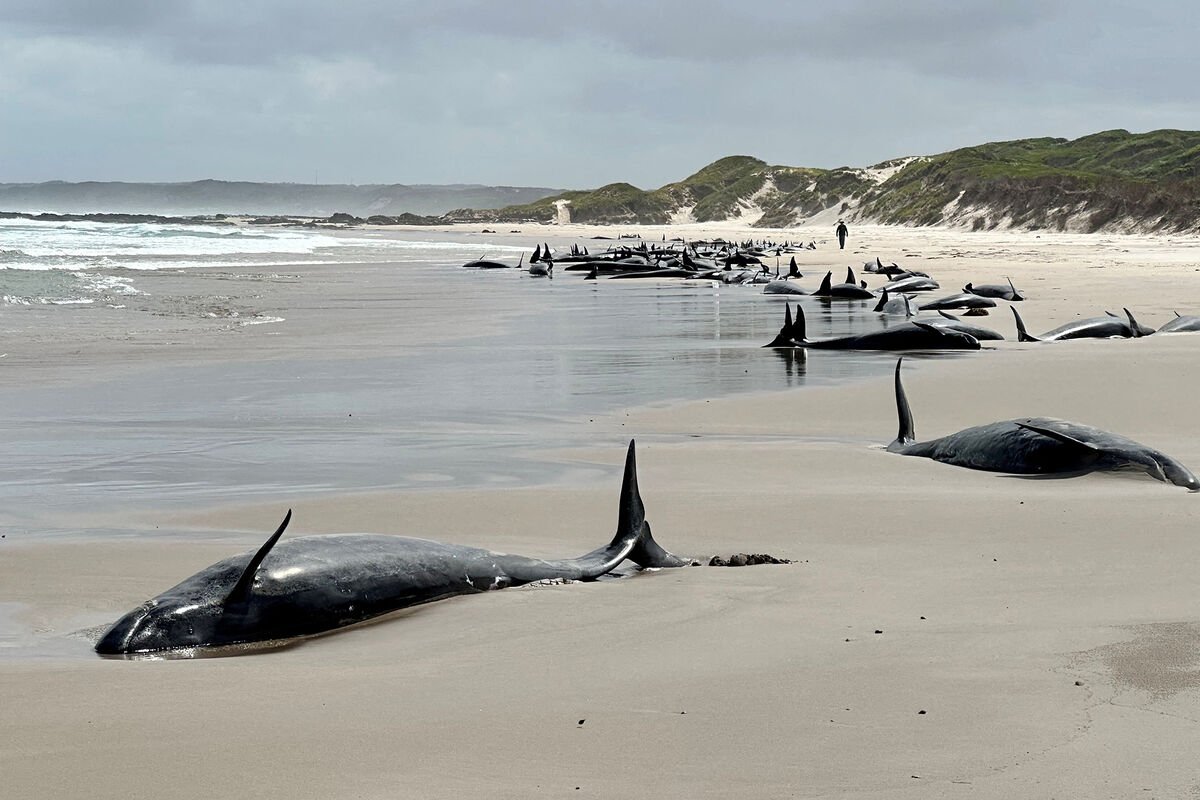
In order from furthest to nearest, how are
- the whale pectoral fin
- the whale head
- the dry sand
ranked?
1. the whale pectoral fin
2. the whale head
3. the dry sand

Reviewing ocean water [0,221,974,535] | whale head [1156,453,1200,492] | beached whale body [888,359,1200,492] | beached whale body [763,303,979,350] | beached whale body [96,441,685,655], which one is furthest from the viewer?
beached whale body [763,303,979,350]

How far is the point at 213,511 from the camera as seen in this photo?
6113mm

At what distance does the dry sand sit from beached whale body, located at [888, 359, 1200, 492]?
162 mm

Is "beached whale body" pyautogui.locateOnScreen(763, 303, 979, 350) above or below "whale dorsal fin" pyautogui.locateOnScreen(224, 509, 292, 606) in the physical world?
below

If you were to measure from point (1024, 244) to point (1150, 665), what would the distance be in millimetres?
44757

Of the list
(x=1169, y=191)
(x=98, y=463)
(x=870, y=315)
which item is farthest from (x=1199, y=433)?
(x=1169, y=191)

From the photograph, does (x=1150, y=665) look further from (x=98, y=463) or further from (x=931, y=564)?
(x=98, y=463)

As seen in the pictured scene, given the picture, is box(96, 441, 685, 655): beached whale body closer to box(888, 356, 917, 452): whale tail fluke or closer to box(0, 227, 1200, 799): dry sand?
box(0, 227, 1200, 799): dry sand

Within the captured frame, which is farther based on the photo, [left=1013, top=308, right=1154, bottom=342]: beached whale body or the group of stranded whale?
[left=1013, top=308, right=1154, bottom=342]: beached whale body

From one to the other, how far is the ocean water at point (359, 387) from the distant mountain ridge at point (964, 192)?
115ft

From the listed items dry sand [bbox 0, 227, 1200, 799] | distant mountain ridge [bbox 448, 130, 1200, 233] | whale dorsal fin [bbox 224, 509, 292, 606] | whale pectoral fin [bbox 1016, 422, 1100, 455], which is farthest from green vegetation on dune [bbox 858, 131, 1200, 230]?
whale dorsal fin [bbox 224, 509, 292, 606]

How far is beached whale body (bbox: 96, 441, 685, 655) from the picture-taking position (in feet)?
13.7

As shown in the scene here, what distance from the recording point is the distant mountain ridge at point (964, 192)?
53.8 metres

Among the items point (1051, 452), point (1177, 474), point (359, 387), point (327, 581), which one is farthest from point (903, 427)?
point (359, 387)
